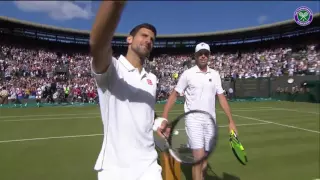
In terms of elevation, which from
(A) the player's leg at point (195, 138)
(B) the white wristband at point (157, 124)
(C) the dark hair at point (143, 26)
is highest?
(C) the dark hair at point (143, 26)

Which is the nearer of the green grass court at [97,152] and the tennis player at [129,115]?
the tennis player at [129,115]

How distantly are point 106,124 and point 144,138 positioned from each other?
35 centimetres

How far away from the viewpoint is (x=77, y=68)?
38688 mm

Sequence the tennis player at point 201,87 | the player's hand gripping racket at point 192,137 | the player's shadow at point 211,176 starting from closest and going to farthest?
the player's hand gripping racket at point 192,137, the tennis player at point 201,87, the player's shadow at point 211,176

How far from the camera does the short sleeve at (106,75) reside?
2.30m

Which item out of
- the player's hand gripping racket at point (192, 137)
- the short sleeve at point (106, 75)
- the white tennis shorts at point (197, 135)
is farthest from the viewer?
the white tennis shorts at point (197, 135)

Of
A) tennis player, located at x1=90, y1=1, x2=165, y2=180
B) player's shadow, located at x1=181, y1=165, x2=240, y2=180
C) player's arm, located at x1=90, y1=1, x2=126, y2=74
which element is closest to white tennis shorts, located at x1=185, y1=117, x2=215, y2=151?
tennis player, located at x1=90, y1=1, x2=165, y2=180

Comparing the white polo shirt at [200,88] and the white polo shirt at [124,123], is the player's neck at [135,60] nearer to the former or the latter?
the white polo shirt at [124,123]

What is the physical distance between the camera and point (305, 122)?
14203mm

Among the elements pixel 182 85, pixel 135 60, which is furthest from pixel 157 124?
pixel 182 85

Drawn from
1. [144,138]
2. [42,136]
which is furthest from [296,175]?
[42,136]

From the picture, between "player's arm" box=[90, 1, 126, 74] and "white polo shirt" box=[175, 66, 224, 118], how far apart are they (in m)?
3.42

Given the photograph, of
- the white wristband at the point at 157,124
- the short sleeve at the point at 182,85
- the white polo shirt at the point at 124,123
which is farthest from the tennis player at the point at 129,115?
the short sleeve at the point at 182,85

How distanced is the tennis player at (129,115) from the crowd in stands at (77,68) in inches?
632
